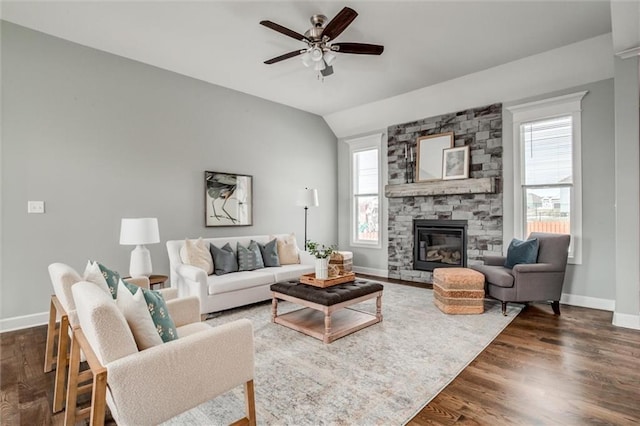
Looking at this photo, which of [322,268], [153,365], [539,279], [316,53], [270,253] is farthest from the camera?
[270,253]

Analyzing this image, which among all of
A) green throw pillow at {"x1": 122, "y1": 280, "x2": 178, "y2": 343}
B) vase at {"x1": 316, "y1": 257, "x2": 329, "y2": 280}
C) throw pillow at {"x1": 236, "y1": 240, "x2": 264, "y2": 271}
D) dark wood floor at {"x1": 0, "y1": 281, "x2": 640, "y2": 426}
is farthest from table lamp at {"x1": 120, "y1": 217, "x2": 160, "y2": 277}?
green throw pillow at {"x1": 122, "y1": 280, "x2": 178, "y2": 343}

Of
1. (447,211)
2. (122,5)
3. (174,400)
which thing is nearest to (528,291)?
(447,211)

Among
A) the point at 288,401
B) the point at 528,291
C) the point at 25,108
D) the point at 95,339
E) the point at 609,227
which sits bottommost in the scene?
the point at 288,401

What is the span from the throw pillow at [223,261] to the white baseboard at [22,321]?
1860 millimetres

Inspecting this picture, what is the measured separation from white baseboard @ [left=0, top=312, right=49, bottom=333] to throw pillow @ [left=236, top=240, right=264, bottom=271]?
2174mm

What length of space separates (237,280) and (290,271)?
32.3 inches

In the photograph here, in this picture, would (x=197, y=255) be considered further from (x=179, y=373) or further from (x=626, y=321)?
(x=626, y=321)

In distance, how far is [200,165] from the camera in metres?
4.81

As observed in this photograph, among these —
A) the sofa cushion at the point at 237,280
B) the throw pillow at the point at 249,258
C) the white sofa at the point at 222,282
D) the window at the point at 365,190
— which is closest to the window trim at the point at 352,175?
the window at the point at 365,190

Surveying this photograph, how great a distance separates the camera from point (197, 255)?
13.2 ft

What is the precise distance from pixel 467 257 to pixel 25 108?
19.7 feet

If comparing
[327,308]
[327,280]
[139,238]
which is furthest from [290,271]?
[139,238]

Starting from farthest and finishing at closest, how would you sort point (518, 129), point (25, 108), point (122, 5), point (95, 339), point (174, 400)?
point (518, 129), point (25, 108), point (122, 5), point (174, 400), point (95, 339)

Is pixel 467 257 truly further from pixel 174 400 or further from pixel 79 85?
pixel 79 85
